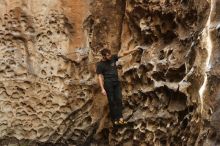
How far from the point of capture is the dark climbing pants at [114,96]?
720cm

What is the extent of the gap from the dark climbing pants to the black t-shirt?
0.21ft

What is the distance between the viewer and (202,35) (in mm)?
5980

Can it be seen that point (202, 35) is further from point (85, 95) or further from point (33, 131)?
point (33, 131)

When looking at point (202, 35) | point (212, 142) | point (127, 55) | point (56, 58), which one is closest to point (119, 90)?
point (127, 55)

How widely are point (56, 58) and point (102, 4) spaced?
3.15 feet

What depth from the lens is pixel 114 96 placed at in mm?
7223

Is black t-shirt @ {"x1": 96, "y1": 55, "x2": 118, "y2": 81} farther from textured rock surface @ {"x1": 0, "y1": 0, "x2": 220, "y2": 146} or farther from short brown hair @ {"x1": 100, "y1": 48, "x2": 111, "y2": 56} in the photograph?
textured rock surface @ {"x1": 0, "y1": 0, "x2": 220, "y2": 146}

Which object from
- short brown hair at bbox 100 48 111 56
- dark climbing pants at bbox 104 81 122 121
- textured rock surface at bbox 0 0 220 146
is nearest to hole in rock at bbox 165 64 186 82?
textured rock surface at bbox 0 0 220 146

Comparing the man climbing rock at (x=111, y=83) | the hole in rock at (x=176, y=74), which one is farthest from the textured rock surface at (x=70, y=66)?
the hole in rock at (x=176, y=74)

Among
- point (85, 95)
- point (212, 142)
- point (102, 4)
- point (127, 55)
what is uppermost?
point (102, 4)

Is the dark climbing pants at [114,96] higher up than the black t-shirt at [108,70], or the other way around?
the black t-shirt at [108,70]

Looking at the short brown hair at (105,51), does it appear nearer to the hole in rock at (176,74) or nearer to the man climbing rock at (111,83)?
the man climbing rock at (111,83)

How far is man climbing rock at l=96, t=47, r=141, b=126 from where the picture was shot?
7199 mm

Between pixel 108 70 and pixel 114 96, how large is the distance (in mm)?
333
